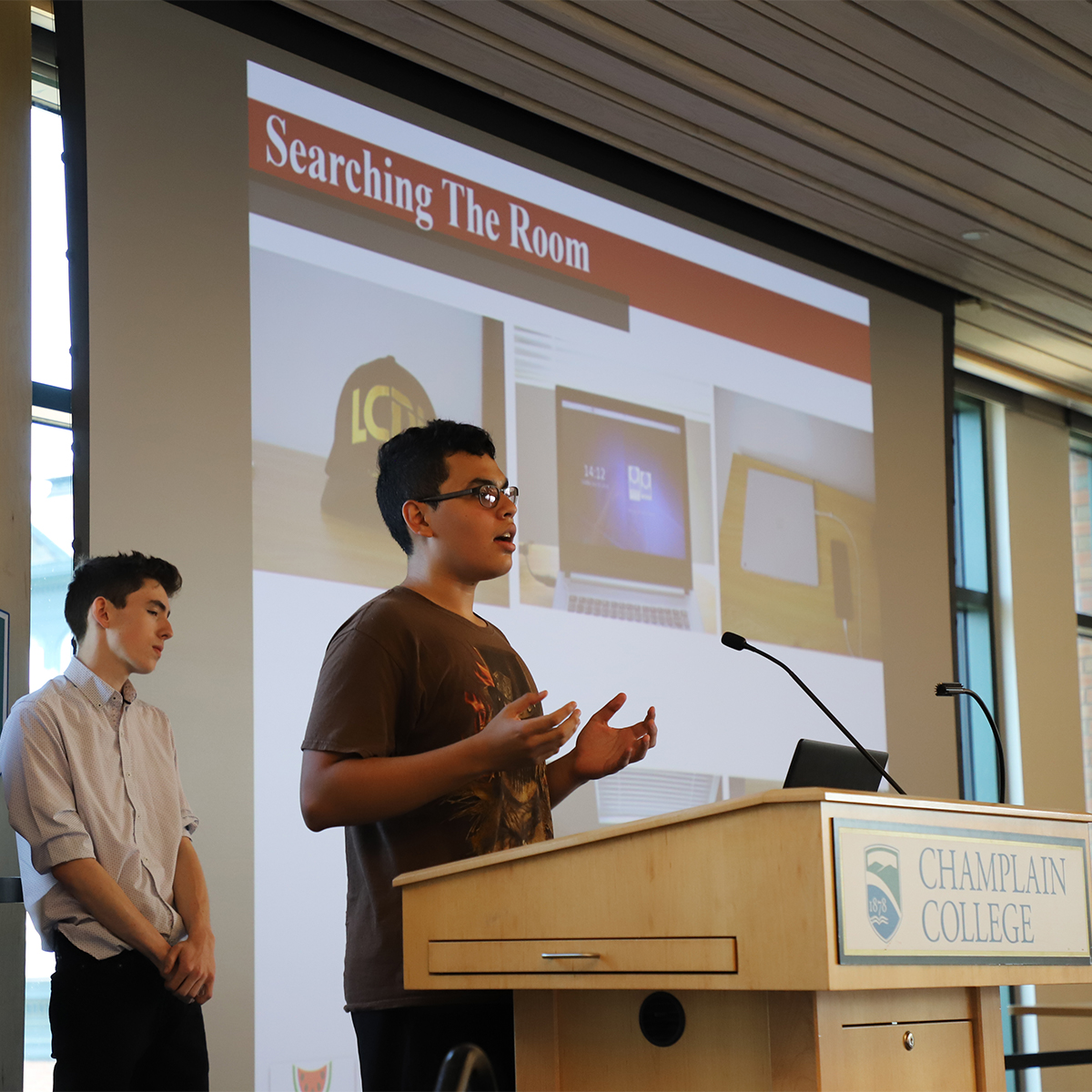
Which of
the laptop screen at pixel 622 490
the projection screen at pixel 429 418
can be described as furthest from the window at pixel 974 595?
the laptop screen at pixel 622 490

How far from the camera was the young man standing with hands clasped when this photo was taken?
223 cm

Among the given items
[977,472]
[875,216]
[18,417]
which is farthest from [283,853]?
[977,472]

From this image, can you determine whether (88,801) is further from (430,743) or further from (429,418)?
(429,418)

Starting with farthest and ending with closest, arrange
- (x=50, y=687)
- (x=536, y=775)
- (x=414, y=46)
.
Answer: (x=414, y=46) < (x=50, y=687) < (x=536, y=775)

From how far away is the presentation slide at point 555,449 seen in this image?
11.2ft

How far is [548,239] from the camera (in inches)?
170

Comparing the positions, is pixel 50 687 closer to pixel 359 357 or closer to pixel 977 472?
pixel 359 357

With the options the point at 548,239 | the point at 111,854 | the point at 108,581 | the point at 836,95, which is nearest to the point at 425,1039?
the point at 111,854

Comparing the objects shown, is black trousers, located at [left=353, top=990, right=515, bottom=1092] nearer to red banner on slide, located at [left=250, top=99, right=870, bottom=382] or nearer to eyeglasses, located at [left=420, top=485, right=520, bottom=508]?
eyeglasses, located at [left=420, top=485, right=520, bottom=508]

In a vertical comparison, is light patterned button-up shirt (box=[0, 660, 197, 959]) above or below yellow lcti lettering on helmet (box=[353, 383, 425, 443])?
below

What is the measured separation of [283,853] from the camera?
3.30 m

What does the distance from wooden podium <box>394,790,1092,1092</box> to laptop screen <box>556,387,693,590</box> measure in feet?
8.00

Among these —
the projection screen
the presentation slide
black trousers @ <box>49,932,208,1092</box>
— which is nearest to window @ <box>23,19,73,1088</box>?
the projection screen

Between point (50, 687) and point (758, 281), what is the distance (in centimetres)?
344
